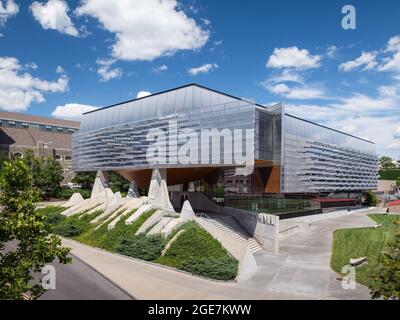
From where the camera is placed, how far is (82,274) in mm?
25625

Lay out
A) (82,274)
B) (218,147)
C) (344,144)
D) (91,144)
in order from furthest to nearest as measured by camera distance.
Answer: (344,144) < (91,144) < (218,147) < (82,274)

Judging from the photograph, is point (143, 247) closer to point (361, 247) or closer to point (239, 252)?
point (239, 252)

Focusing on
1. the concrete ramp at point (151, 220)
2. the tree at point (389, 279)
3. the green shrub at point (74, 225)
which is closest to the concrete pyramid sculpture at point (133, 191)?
the green shrub at point (74, 225)

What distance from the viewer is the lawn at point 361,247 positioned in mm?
28250

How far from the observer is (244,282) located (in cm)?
2536

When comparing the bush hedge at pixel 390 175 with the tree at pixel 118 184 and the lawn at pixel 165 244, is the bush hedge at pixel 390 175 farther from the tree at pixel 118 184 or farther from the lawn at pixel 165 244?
the lawn at pixel 165 244

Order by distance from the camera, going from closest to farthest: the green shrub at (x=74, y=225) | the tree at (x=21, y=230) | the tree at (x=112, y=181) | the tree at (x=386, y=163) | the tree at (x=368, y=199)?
the tree at (x=21, y=230), the green shrub at (x=74, y=225), the tree at (x=112, y=181), the tree at (x=368, y=199), the tree at (x=386, y=163)

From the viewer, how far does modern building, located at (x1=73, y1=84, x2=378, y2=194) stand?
4056 centimetres

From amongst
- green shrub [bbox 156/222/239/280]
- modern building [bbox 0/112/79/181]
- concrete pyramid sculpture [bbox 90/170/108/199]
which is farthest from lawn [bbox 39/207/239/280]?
modern building [bbox 0/112/79/181]

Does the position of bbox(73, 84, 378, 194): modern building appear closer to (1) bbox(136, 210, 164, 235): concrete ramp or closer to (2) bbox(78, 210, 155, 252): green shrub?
(1) bbox(136, 210, 164, 235): concrete ramp

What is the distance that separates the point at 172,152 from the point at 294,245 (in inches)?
714

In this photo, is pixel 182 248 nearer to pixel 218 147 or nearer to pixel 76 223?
pixel 218 147

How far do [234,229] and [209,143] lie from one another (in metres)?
10.7
